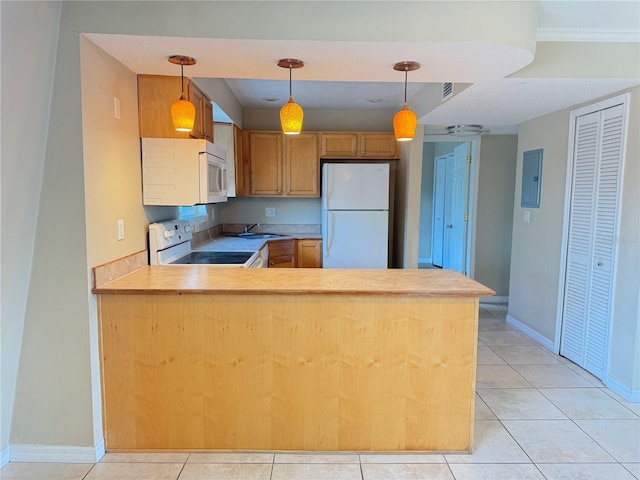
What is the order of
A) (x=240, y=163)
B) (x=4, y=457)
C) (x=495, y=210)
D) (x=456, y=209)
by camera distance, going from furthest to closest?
(x=456, y=209)
(x=495, y=210)
(x=240, y=163)
(x=4, y=457)

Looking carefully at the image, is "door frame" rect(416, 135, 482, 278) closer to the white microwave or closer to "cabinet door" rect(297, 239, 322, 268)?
"cabinet door" rect(297, 239, 322, 268)

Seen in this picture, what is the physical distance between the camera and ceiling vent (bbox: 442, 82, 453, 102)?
296 cm

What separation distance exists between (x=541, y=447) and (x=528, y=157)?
8.89 ft

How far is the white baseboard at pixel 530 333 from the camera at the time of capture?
3.64 metres

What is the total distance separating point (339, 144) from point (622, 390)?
3.40 meters

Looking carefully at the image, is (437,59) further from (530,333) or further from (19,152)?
(530,333)

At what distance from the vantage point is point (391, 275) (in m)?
2.36

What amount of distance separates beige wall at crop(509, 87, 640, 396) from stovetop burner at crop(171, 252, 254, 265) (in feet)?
8.61

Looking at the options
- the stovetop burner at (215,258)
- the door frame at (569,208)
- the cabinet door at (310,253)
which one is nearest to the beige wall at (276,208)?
the cabinet door at (310,253)

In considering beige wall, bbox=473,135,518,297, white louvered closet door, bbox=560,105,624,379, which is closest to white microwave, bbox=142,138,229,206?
white louvered closet door, bbox=560,105,624,379

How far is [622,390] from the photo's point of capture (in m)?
2.77

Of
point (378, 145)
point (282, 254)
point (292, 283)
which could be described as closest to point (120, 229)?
point (292, 283)

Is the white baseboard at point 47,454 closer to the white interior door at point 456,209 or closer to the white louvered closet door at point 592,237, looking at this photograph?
the white louvered closet door at point 592,237

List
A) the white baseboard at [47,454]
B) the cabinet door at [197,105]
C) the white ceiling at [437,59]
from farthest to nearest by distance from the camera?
the cabinet door at [197,105] < the white baseboard at [47,454] < the white ceiling at [437,59]
